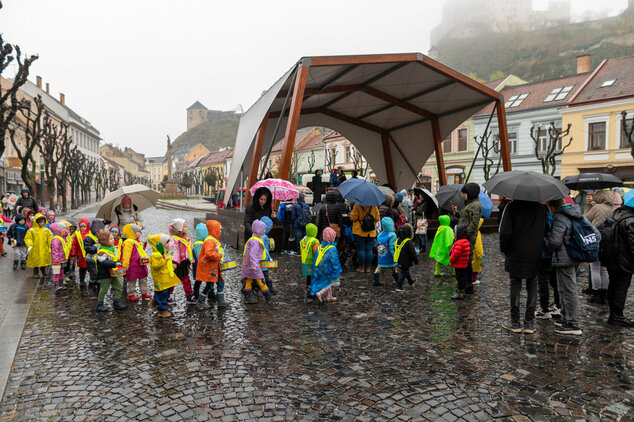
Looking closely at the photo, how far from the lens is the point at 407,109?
65.7 feet

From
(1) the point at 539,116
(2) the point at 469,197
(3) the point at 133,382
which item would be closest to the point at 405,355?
(3) the point at 133,382

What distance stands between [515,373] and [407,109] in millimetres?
16655

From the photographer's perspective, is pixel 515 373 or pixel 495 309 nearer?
pixel 515 373

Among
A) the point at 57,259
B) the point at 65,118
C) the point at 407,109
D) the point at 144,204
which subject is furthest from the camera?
the point at 65,118

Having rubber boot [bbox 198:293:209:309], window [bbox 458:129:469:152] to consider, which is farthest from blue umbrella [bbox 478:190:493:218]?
window [bbox 458:129:469:152]

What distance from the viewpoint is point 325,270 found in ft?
23.5

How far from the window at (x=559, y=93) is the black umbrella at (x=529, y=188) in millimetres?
33277

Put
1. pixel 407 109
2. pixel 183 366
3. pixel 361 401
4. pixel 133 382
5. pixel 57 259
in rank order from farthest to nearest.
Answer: pixel 407 109, pixel 57 259, pixel 183 366, pixel 133 382, pixel 361 401

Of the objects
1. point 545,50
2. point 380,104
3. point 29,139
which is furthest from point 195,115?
point 380,104

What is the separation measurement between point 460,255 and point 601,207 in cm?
238

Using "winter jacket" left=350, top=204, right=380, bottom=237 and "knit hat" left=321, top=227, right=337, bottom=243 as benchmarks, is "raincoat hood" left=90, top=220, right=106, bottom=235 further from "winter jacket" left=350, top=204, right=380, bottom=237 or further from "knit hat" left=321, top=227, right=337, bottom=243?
"winter jacket" left=350, top=204, right=380, bottom=237

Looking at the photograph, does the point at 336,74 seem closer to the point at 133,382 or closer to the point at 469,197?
the point at 469,197

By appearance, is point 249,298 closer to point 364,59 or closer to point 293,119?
point 293,119

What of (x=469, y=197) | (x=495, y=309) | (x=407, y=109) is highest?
(x=407, y=109)
